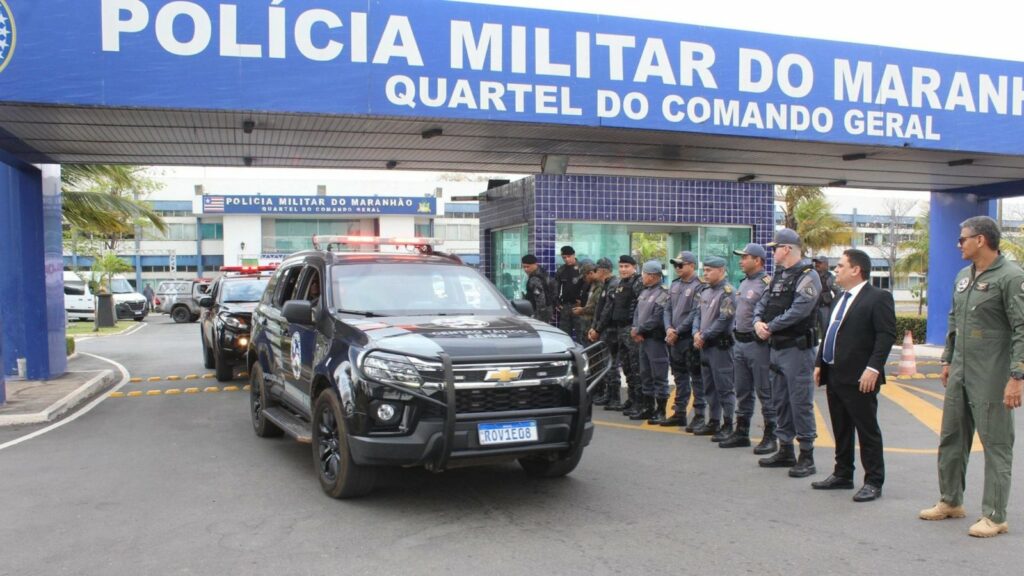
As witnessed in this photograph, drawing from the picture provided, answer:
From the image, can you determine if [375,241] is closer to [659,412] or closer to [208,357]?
[659,412]

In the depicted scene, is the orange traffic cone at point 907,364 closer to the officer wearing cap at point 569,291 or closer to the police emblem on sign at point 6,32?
the officer wearing cap at point 569,291

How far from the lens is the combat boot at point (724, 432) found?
7.76 meters

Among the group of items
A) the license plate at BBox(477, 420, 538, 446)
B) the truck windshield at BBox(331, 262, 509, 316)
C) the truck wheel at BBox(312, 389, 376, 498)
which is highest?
the truck windshield at BBox(331, 262, 509, 316)

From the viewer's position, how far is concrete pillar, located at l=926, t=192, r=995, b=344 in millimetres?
16906

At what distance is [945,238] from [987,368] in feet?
45.8

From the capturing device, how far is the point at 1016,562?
438cm

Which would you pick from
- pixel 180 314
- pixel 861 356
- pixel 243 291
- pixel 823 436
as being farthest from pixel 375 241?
pixel 180 314

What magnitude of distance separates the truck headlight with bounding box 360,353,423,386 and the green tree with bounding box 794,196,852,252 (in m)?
27.4

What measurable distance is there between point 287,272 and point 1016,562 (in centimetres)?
662

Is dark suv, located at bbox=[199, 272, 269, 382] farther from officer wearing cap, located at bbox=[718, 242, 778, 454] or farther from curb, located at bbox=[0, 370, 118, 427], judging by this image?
officer wearing cap, located at bbox=[718, 242, 778, 454]

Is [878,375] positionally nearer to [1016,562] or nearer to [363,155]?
[1016,562]

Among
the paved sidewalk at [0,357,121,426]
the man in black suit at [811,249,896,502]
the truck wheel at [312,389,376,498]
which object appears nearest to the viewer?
the truck wheel at [312,389,376,498]

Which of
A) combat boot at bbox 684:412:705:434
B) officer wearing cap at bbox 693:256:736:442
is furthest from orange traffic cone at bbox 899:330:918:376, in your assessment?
officer wearing cap at bbox 693:256:736:442

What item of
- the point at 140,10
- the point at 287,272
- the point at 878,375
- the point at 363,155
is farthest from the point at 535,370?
the point at 363,155
